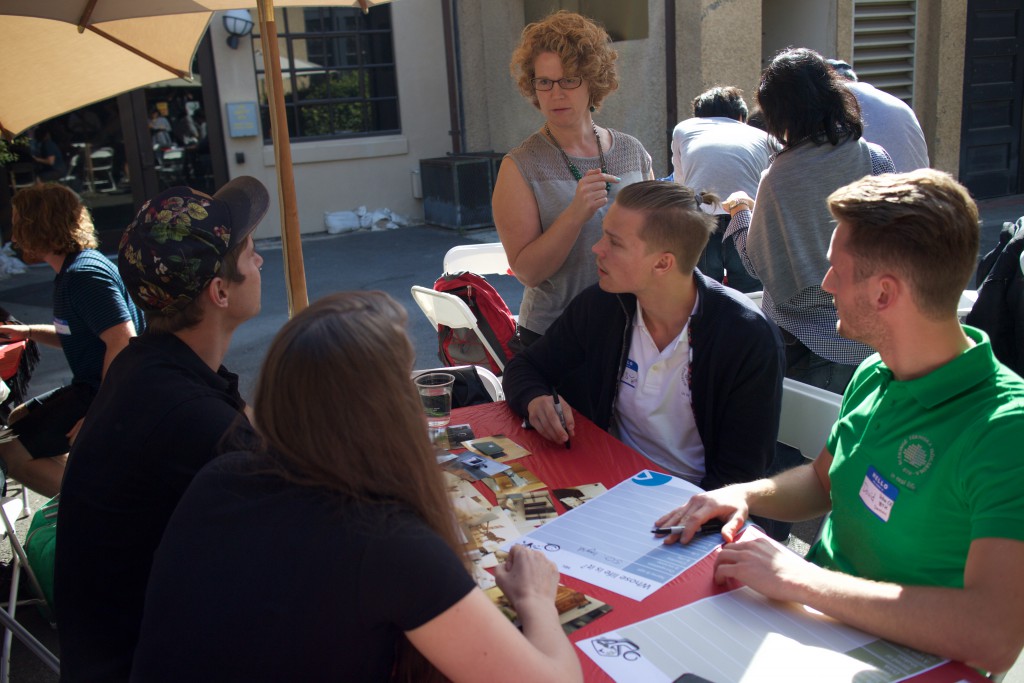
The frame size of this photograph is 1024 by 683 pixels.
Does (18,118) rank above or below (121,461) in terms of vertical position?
above

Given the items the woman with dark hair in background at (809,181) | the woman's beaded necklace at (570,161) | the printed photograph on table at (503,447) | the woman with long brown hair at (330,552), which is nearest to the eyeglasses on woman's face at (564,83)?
the woman's beaded necklace at (570,161)

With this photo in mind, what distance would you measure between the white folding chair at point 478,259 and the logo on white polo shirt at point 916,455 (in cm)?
313

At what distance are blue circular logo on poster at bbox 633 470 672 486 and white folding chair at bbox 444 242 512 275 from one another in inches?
102

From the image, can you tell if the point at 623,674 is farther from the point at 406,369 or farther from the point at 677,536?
the point at 406,369

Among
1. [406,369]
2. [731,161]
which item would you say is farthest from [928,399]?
[731,161]

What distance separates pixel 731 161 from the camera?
461 cm

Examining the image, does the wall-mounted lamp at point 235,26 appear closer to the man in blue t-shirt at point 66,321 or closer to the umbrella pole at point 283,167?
the man in blue t-shirt at point 66,321

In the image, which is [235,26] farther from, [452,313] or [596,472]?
[596,472]

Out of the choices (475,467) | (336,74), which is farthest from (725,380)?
(336,74)

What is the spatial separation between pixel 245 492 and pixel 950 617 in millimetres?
1088

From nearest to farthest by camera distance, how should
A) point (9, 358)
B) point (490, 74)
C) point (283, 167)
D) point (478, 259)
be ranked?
point (283, 167)
point (9, 358)
point (478, 259)
point (490, 74)

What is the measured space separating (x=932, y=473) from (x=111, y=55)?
3453 mm

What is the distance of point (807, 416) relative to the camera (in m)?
2.46

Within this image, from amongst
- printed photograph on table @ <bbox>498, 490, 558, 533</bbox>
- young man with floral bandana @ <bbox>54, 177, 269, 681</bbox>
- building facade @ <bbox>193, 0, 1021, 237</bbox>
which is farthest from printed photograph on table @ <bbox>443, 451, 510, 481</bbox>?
building facade @ <bbox>193, 0, 1021, 237</bbox>
